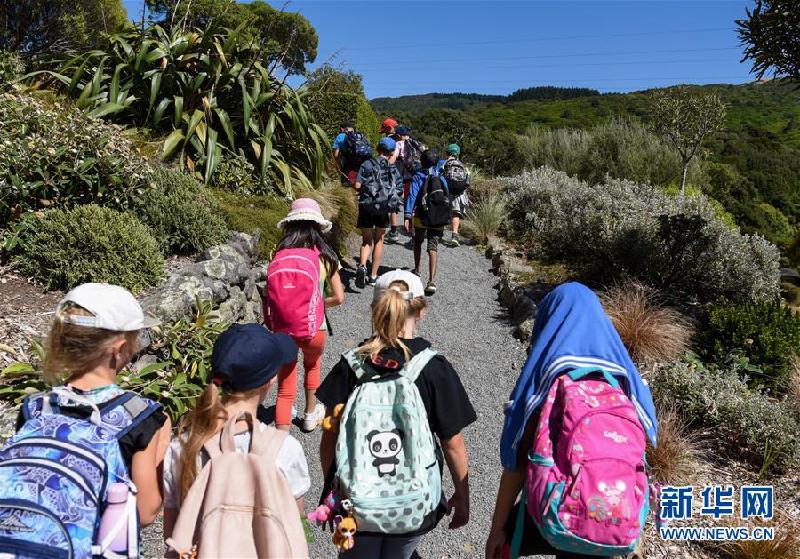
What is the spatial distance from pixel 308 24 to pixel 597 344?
121 feet

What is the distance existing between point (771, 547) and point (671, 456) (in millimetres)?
800

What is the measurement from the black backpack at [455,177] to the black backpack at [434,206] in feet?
4.10

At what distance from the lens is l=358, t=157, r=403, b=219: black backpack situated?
6.48m

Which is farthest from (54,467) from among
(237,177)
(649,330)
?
(237,177)

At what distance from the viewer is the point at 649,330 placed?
5324 millimetres

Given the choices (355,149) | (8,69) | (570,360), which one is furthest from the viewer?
(355,149)

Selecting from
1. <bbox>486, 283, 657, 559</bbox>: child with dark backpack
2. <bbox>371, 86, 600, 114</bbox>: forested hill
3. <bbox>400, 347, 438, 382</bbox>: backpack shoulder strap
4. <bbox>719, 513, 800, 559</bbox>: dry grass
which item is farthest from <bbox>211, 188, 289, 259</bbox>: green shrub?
<bbox>371, 86, 600, 114</bbox>: forested hill

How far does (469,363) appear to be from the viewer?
5547 mm

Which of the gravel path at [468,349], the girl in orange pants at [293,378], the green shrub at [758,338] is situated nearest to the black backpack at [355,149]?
the gravel path at [468,349]

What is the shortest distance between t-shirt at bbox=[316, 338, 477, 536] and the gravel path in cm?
128

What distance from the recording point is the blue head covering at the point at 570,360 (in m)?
1.99

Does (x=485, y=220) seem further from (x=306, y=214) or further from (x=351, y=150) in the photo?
(x=306, y=214)

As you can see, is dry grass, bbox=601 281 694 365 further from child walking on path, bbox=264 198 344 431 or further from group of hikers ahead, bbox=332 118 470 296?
child walking on path, bbox=264 198 344 431

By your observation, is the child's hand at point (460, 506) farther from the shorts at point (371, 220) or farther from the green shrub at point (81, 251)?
the shorts at point (371, 220)
